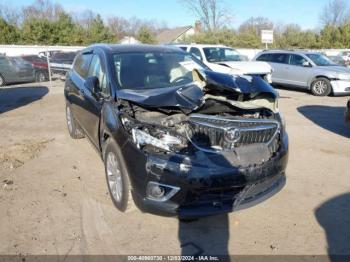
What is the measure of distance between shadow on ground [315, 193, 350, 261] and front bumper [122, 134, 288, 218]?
86 centimetres

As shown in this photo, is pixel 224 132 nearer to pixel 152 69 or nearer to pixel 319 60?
pixel 152 69

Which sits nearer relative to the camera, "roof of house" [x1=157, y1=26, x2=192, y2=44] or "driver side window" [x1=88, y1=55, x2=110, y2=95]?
"driver side window" [x1=88, y1=55, x2=110, y2=95]

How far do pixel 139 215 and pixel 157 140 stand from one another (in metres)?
1.02

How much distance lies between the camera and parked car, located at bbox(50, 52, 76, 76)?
55.1ft

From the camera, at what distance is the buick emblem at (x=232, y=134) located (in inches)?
132

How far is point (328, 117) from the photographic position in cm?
873

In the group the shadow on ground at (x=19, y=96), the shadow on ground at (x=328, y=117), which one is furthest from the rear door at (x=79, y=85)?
Result: the shadow on ground at (x=328, y=117)

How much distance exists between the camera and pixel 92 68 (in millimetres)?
5129

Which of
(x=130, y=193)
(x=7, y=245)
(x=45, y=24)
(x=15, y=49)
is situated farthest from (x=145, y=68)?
(x=45, y=24)

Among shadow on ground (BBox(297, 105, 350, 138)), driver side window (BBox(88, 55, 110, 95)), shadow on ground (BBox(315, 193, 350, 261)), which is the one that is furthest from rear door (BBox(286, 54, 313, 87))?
driver side window (BBox(88, 55, 110, 95))

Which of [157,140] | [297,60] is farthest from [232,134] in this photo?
[297,60]

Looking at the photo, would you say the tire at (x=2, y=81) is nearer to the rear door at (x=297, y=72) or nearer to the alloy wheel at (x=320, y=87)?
the rear door at (x=297, y=72)

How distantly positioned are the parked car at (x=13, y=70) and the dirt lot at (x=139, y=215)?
10.5 metres

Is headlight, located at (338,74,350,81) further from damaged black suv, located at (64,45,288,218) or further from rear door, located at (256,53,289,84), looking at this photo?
damaged black suv, located at (64,45,288,218)
